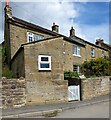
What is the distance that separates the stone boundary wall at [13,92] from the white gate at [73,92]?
12.4ft

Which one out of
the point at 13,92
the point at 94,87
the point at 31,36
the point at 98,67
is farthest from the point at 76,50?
the point at 13,92

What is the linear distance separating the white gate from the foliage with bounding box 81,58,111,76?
855 cm

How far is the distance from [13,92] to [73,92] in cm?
504

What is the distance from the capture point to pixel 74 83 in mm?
17609

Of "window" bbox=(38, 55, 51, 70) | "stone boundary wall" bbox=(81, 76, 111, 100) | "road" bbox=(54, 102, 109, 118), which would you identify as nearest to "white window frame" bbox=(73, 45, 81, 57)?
"stone boundary wall" bbox=(81, 76, 111, 100)

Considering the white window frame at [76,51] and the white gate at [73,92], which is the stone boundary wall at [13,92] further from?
the white window frame at [76,51]

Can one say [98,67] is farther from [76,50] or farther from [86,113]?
[86,113]

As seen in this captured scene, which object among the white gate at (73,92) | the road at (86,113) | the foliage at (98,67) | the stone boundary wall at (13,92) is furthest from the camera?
the foliage at (98,67)

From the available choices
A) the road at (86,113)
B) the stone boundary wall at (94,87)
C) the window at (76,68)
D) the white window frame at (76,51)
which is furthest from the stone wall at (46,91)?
the white window frame at (76,51)

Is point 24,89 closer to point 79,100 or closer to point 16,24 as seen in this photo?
point 79,100

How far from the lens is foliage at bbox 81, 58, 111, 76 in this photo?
24806 mm

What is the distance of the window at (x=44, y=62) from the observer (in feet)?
51.8

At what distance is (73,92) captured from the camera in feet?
54.6

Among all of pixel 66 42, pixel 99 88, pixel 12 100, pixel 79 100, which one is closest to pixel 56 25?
pixel 66 42
